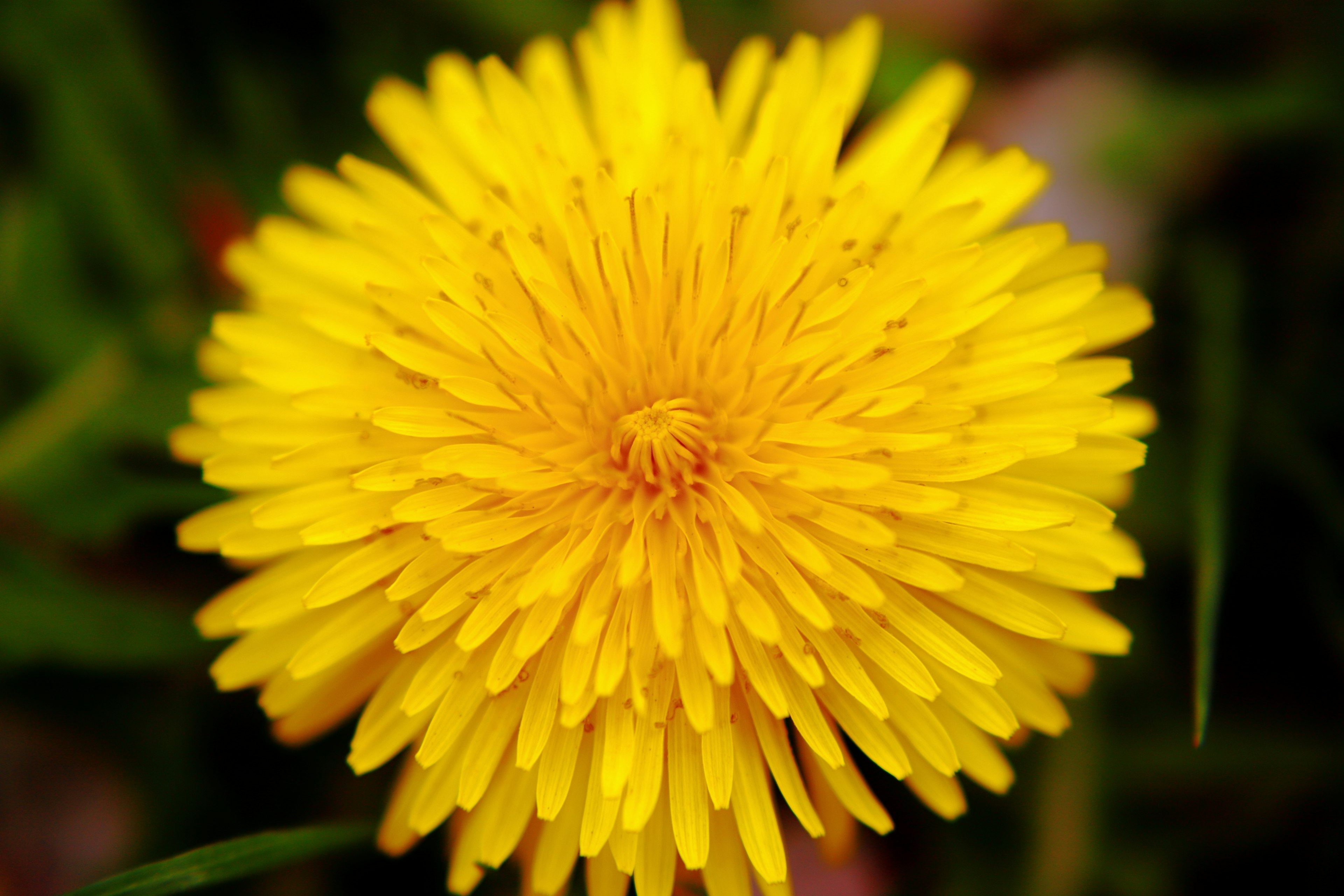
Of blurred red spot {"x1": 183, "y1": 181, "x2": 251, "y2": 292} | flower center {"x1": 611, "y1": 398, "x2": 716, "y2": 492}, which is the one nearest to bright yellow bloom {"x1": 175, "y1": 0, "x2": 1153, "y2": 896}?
flower center {"x1": 611, "y1": 398, "x2": 716, "y2": 492}

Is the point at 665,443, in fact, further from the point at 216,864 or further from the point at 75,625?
the point at 75,625

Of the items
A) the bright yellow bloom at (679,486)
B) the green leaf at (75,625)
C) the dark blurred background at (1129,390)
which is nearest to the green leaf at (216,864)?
the bright yellow bloom at (679,486)

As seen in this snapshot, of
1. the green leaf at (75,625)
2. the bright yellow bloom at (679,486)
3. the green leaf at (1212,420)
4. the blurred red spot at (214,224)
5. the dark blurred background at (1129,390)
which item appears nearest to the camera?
the bright yellow bloom at (679,486)

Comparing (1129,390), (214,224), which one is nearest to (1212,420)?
(1129,390)

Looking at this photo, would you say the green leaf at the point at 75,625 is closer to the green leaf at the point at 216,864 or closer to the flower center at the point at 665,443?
the green leaf at the point at 216,864

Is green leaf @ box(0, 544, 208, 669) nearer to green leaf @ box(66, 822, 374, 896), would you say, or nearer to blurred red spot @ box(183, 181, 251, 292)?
green leaf @ box(66, 822, 374, 896)

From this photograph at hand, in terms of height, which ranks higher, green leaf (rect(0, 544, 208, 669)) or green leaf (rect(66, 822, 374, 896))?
green leaf (rect(0, 544, 208, 669))
